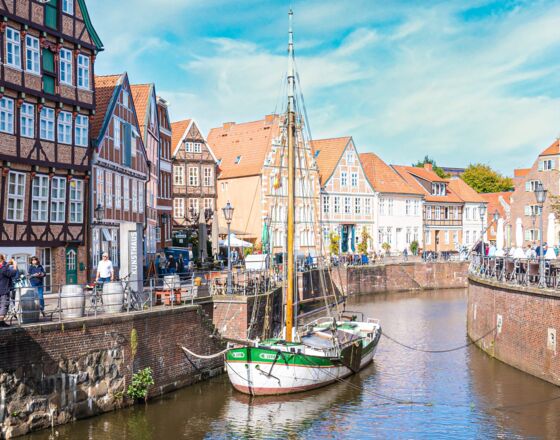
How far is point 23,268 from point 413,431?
1492 centimetres

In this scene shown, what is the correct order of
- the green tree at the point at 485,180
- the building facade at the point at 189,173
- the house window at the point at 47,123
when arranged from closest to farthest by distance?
the house window at the point at 47,123, the building facade at the point at 189,173, the green tree at the point at 485,180

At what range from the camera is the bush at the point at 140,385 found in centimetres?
2077

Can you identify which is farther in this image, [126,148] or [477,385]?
[126,148]

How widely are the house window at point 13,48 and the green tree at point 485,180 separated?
288 feet

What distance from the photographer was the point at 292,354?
22.8 meters

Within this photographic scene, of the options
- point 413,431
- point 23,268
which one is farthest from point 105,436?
point 23,268

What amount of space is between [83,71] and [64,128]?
8.94 ft

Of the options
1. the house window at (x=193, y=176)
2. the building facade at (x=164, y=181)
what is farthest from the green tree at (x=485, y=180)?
the building facade at (x=164, y=181)

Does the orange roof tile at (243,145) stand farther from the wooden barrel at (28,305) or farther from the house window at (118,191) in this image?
the wooden barrel at (28,305)

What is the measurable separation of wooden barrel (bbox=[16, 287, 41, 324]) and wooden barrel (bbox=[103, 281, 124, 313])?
233 centimetres

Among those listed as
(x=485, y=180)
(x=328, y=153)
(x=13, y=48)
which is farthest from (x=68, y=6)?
(x=485, y=180)

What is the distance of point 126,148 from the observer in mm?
34750

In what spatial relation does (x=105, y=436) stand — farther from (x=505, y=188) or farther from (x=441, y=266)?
(x=505, y=188)

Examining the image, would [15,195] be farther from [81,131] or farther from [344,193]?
[344,193]
